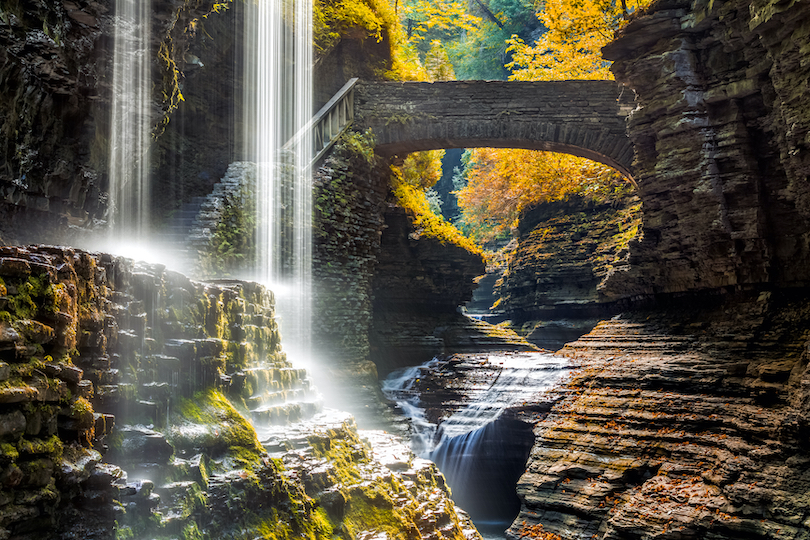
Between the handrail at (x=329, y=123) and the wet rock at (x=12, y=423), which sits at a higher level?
the handrail at (x=329, y=123)

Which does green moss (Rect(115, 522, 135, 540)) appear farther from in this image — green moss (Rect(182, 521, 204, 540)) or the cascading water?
the cascading water

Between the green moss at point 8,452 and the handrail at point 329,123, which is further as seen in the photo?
the handrail at point 329,123

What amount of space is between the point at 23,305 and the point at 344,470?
313 centimetres

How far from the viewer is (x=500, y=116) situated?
13.1 m

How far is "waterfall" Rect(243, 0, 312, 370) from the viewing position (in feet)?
38.2

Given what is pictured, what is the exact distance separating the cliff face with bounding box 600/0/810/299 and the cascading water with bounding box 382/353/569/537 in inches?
127

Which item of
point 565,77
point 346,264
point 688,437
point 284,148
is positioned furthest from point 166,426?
point 565,77

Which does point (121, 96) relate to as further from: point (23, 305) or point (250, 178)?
point (250, 178)

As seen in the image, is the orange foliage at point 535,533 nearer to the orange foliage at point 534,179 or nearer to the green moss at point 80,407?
the green moss at point 80,407

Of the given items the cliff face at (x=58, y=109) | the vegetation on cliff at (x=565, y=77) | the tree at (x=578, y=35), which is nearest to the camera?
the cliff face at (x=58, y=109)

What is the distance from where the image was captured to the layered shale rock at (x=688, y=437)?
6305 mm

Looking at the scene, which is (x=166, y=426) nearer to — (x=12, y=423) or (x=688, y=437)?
(x=12, y=423)

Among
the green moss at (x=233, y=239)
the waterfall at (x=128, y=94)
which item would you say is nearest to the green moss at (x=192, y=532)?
the waterfall at (x=128, y=94)

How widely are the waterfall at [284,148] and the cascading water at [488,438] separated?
10.5 feet
